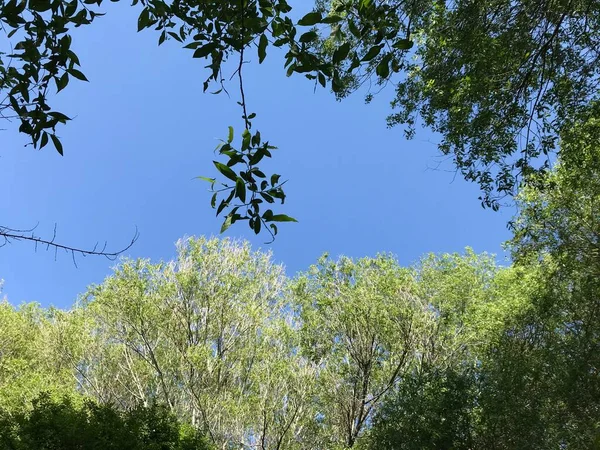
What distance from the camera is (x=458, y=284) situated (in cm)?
1488

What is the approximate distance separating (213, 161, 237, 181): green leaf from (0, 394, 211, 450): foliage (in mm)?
6728

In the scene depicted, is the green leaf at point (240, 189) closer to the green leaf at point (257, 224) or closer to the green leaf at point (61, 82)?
the green leaf at point (257, 224)

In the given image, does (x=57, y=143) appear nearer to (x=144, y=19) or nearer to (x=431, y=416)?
(x=144, y=19)

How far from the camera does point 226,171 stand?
149 centimetres

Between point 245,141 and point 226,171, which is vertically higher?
point 245,141

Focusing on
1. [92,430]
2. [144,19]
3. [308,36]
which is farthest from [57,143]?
[92,430]

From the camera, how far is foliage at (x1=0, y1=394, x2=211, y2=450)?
6.50 meters

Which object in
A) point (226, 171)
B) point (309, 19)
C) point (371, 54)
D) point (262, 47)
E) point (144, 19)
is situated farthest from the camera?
point (144, 19)

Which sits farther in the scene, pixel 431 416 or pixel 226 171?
pixel 431 416

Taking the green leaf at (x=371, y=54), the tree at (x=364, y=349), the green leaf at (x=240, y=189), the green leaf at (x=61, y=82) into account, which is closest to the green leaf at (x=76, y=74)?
the green leaf at (x=61, y=82)

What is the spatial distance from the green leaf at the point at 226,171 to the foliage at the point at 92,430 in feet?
22.1

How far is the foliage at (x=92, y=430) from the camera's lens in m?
6.50

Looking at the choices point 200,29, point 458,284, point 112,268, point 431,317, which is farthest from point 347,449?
point 200,29

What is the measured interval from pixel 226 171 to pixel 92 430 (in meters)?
6.98
